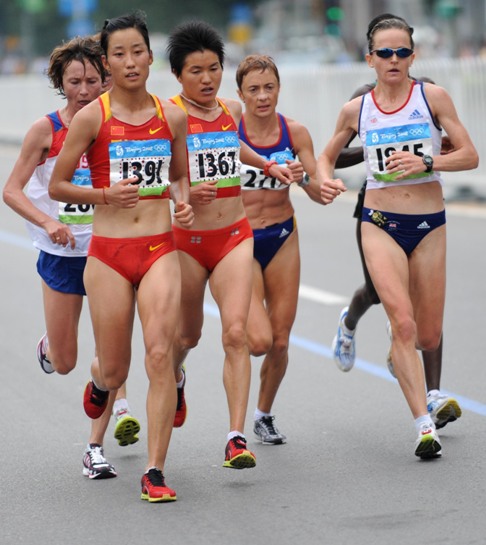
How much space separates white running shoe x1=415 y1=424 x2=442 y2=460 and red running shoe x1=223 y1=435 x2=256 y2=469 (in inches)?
35.8

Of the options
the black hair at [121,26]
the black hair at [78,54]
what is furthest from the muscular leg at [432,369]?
the black hair at [121,26]

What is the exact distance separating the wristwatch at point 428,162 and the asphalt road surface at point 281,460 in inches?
43.8

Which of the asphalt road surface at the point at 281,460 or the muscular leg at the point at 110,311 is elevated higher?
the muscular leg at the point at 110,311

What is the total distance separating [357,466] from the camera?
7.58 meters

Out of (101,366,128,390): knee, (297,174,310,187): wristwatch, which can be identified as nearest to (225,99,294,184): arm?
(297,174,310,187): wristwatch

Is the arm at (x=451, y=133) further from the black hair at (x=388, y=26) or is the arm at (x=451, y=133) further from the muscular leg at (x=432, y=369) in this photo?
the muscular leg at (x=432, y=369)

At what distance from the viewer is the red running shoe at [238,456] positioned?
7.11m

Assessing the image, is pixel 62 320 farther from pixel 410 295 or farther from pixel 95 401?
pixel 410 295

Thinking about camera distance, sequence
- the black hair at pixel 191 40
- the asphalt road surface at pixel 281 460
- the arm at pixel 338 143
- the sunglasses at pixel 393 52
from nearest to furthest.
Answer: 1. the asphalt road surface at pixel 281 460
2. the black hair at pixel 191 40
3. the sunglasses at pixel 393 52
4. the arm at pixel 338 143

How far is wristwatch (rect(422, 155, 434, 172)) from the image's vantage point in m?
7.80

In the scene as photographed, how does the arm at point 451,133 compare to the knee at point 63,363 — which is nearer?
the arm at point 451,133

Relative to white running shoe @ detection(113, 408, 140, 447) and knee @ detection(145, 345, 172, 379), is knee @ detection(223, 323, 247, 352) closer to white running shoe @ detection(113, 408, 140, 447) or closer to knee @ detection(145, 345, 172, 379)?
knee @ detection(145, 345, 172, 379)

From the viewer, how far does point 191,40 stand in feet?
24.7

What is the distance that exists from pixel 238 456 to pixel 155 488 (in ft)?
1.53
